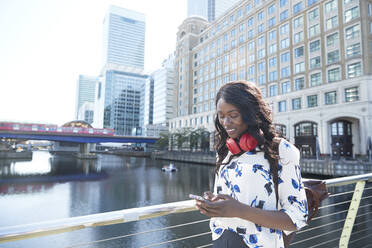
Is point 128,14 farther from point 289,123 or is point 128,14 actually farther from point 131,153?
point 289,123

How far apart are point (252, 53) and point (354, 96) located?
22858mm

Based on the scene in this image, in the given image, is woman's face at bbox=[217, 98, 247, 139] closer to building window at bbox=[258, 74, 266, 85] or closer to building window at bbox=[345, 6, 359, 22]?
building window at bbox=[345, 6, 359, 22]

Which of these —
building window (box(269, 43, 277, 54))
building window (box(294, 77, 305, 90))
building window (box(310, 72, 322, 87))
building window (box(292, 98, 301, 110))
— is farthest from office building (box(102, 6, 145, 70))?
building window (box(310, 72, 322, 87))

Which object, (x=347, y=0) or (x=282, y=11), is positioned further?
(x=282, y=11)

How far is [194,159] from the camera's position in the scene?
173ft

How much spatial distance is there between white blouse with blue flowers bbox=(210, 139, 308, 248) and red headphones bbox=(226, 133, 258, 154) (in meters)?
0.08

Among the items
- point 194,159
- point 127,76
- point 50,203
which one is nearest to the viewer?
point 50,203

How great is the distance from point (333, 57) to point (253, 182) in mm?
41256

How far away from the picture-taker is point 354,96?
3155cm

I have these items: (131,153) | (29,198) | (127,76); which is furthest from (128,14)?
(29,198)

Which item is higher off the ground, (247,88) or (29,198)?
(247,88)

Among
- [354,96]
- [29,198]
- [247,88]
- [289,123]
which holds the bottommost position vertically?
[29,198]

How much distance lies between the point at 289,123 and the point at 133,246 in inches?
1442

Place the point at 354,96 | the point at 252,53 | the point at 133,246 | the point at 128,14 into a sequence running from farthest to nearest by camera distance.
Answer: the point at 128,14, the point at 252,53, the point at 354,96, the point at 133,246
